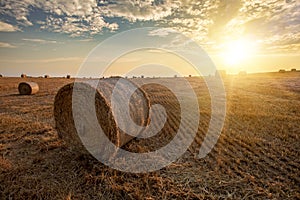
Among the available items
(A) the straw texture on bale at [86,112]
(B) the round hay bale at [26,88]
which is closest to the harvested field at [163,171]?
(A) the straw texture on bale at [86,112]

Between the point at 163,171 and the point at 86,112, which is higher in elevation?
the point at 86,112

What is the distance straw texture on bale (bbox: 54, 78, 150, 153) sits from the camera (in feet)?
16.7

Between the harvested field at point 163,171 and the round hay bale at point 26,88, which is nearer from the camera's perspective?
the harvested field at point 163,171

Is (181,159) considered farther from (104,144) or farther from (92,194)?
(92,194)

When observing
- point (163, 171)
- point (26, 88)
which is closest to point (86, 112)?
point (163, 171)

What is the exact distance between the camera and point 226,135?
685 cm

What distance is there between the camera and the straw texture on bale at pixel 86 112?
200 inches

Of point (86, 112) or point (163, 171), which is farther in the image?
point (86, 112)

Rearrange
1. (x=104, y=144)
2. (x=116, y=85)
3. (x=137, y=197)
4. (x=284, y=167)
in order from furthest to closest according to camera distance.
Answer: (x=116, y=85), (x=104, y=144), (x=284, y=167), (x=137, y=197)

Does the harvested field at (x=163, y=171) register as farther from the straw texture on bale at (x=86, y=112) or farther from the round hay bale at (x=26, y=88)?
the round hay bale at (x=26, y=88)

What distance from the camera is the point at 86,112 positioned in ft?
17.8

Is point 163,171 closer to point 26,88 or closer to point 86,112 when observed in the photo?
point 86,112

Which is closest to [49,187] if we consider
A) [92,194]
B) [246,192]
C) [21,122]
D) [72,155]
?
[92,194]

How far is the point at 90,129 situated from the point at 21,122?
179 inches
